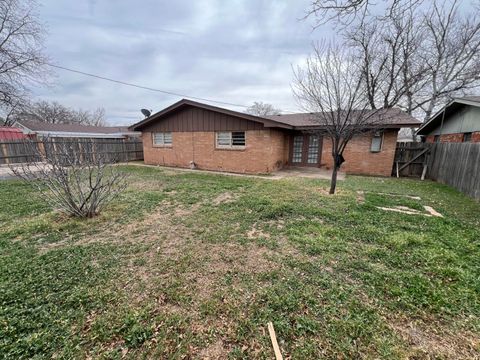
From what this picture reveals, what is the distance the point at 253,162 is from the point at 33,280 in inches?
346

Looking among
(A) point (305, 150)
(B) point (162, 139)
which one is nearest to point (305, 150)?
(A) point (305, 150)

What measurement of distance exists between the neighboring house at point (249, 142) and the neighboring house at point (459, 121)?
1864 millimetres

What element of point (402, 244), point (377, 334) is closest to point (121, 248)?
point (377, 334)

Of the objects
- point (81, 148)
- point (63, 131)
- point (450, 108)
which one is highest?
point (450, 108)

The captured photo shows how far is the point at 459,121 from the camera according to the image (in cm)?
1005

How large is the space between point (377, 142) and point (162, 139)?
472 inches

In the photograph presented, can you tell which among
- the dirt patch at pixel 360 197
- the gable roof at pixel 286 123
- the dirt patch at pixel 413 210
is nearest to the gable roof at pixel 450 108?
the gable roof at pixel 286 123

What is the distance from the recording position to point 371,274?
262 centimetres

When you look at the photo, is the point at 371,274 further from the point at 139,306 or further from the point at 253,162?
the point at 253,162

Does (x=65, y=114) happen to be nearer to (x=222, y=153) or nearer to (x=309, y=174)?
(x=222, y=153)

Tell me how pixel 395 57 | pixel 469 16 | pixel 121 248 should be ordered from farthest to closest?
pixel 395 57 → pixel 469 16 → pixel 121 248

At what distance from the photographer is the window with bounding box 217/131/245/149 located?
1070cm

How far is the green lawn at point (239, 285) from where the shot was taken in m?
1.75

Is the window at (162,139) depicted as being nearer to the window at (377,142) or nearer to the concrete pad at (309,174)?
the concrete pad at (309,174)
